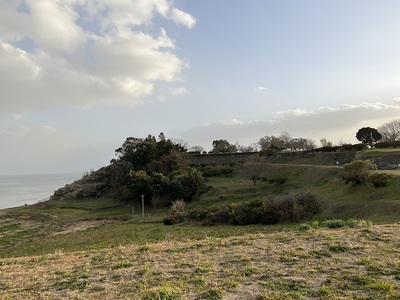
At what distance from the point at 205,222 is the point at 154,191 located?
1357 cm

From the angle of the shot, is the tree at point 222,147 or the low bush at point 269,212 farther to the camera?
the tree at point 222,147

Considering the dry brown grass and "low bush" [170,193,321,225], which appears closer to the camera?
the dry brown grass

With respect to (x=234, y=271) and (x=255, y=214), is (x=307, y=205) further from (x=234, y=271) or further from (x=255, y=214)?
(x=234, y=271)

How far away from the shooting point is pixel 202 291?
539 centimetres

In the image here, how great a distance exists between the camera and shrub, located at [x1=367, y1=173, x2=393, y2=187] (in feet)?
66.0

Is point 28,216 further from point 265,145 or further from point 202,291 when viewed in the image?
point 265,145

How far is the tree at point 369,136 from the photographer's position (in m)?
43.4

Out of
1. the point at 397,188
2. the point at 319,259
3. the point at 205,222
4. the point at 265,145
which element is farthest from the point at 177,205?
the point at 265,145

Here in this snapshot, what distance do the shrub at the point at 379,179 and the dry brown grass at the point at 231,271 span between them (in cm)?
1224

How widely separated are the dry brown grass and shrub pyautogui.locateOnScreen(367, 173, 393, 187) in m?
12.2

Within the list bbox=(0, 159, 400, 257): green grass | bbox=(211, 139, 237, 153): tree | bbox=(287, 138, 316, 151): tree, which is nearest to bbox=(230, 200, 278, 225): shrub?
bbox=(0, 159, 400, 257): green grass

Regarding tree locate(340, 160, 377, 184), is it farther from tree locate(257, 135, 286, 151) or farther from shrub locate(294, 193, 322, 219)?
tree locate(257, 135, 286, 151)

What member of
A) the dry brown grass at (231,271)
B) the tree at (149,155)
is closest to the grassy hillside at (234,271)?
the dry brown grass at (231,271)

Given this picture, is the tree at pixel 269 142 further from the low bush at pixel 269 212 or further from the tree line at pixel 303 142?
the low bush at pixel 269 212
